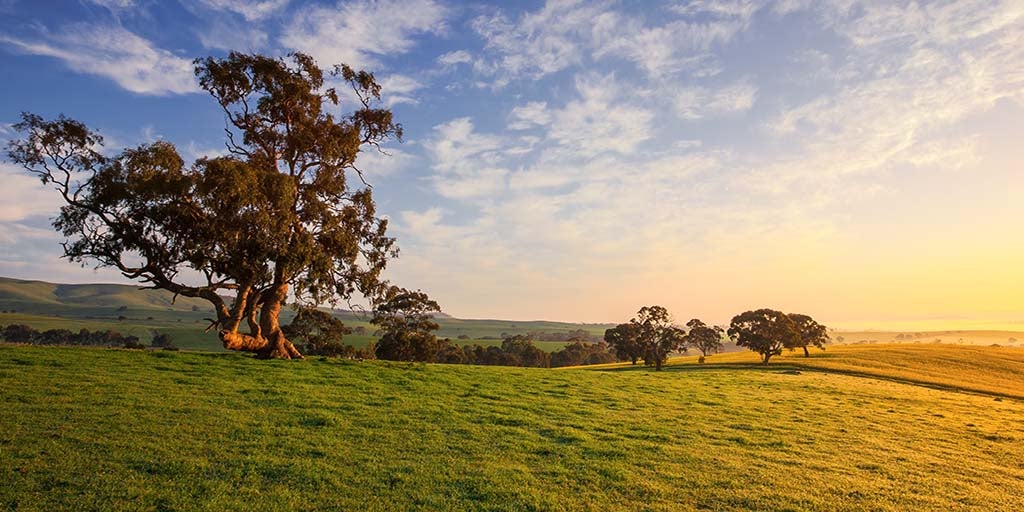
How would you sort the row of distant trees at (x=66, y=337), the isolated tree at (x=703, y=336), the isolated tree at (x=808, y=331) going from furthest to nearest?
the row of distant trees at (x=66, y=337) < the isolated tree at (x=703, y=336) < the isolated tree at (x=808, y=331)

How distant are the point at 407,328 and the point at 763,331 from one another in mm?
52586

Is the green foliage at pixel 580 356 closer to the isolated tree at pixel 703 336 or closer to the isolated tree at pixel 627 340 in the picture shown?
the isolated tree at pixel 703 336

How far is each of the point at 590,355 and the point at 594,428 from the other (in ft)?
379

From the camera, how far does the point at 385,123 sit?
1529 inches

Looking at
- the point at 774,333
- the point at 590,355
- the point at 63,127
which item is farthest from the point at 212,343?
the point at 774,333

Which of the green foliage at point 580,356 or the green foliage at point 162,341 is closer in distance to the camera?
the green foliage at point 162,341

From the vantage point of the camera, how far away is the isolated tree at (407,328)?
6756cm

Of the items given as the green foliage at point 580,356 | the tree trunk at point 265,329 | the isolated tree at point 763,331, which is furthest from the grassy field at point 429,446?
the green foliage at point 580,356

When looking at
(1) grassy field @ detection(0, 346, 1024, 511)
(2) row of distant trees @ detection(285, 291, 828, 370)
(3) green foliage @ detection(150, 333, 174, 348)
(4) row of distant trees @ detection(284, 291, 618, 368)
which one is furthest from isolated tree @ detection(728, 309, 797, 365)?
(3) green foliage @ detection(150, 333, 174, 348)

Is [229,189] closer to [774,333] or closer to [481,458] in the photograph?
[481,458]

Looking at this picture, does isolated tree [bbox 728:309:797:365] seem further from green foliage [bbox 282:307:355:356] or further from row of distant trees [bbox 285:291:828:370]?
green foliage [bbox 282:307:355:356]

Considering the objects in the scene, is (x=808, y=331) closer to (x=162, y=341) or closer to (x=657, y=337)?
(x=657, y=337)

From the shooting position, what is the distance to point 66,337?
118 meters

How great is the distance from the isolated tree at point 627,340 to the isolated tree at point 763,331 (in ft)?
45.3
